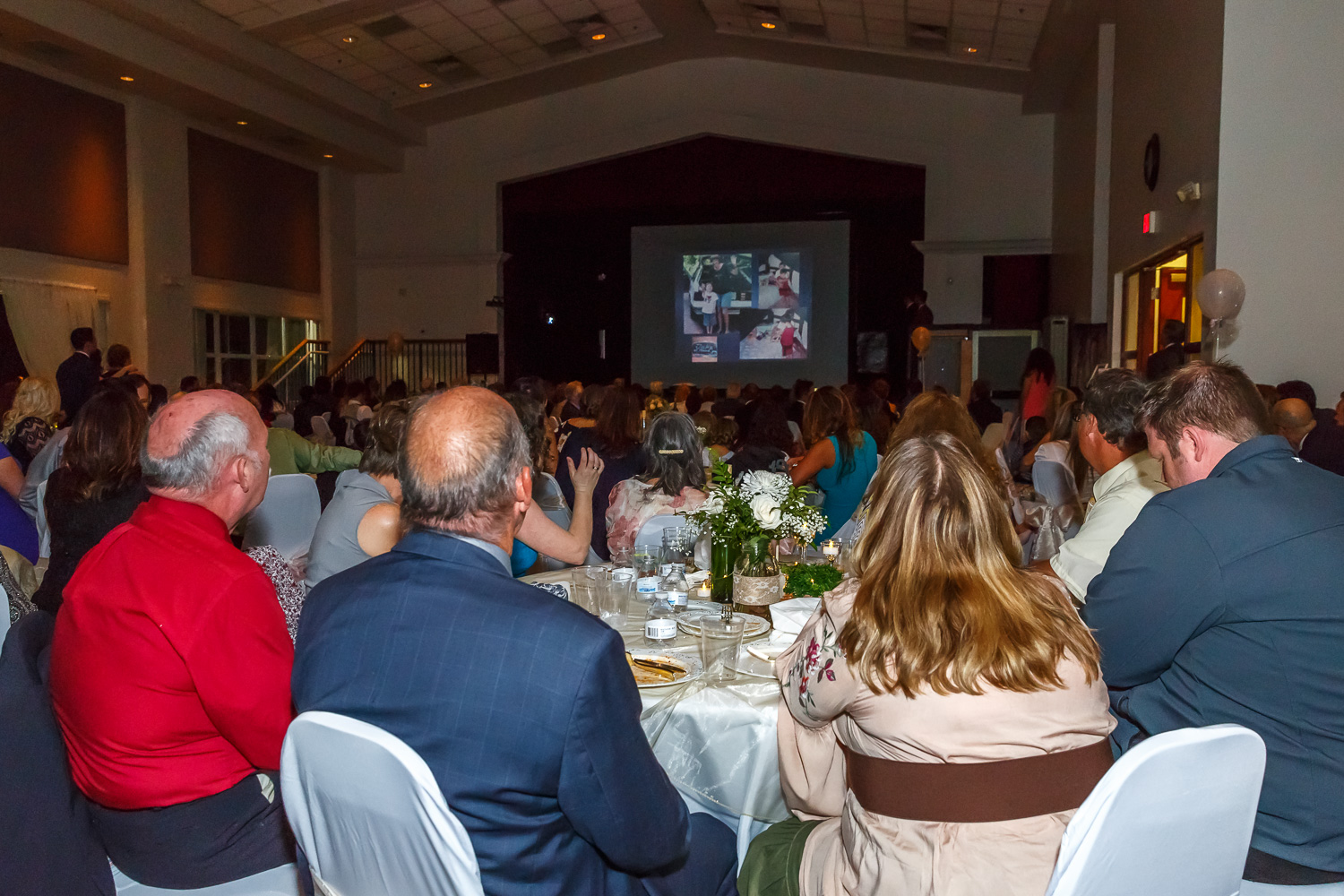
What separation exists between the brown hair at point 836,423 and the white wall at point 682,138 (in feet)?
30.8

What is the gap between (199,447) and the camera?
190 cm

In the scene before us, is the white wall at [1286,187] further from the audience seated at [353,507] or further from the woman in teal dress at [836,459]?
the audience seated at [353,507]

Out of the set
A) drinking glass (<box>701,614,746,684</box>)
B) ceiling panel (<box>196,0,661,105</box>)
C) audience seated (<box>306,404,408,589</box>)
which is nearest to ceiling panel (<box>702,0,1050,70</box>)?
ceiling panel (<box>196,0,661,105</box>)

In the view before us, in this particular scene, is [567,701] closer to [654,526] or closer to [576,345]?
[654,526]

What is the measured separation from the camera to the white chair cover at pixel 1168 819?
130 cm

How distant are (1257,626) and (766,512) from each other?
1.14m

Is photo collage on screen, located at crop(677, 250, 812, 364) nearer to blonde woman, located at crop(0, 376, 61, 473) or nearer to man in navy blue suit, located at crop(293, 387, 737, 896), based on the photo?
blonde woman, located at crop(0, 376, 61, 473)

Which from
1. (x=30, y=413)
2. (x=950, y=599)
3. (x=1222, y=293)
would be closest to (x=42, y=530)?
(x=30, y=413)

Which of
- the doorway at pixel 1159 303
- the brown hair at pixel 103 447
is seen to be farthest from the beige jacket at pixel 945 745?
the doorway at pixel 1159 303

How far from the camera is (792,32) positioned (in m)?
13.1

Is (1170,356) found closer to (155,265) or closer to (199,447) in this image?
(199,447)

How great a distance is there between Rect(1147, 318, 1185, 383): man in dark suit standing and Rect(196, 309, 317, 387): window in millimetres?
10293

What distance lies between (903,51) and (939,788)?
12.9 meters

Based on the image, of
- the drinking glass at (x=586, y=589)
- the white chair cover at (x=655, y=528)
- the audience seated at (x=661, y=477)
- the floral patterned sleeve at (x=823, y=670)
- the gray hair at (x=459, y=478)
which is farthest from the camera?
the audience seated at (x=661, y=477)
